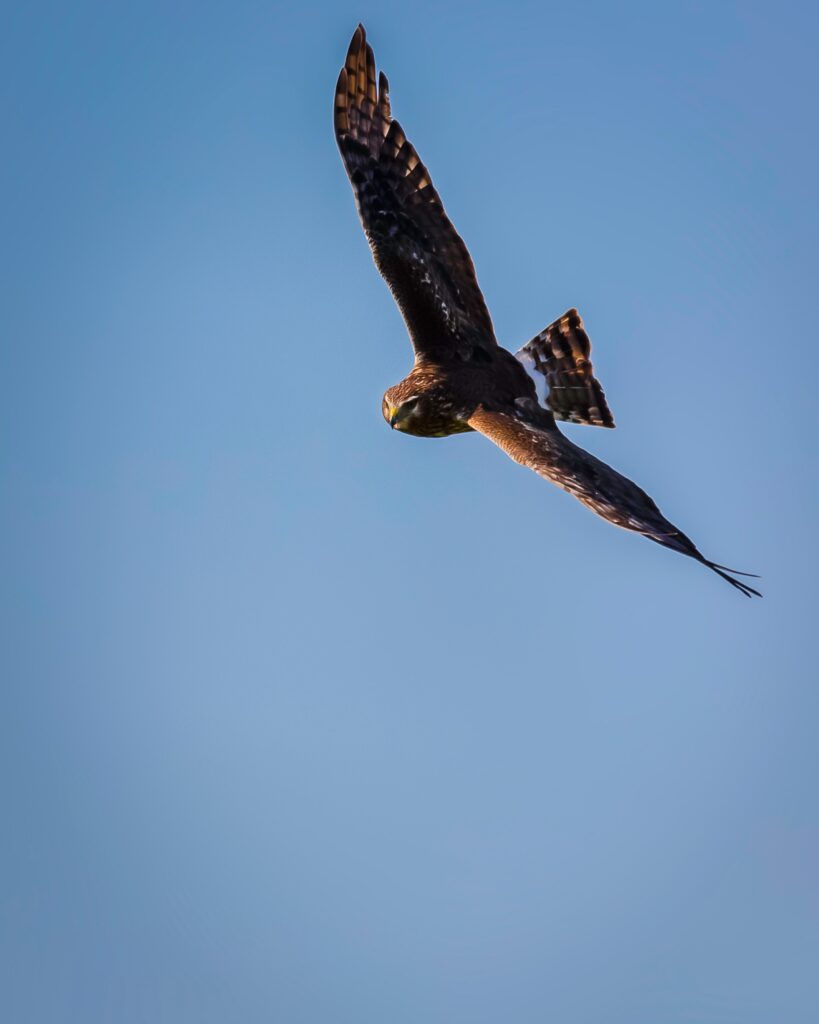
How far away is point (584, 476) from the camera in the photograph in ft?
33.4

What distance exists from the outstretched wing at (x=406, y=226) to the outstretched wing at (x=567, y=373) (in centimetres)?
60

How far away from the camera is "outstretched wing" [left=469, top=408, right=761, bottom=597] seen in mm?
9227

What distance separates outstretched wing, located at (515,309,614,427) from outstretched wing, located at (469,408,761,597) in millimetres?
1373

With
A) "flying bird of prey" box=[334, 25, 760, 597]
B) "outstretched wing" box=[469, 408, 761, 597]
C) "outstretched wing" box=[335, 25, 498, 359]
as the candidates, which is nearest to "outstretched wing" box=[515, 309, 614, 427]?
"flying bird of prey" box=[334, 25, 760, 597]

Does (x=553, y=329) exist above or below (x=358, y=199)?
below

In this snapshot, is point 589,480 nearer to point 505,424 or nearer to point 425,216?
point 505,424

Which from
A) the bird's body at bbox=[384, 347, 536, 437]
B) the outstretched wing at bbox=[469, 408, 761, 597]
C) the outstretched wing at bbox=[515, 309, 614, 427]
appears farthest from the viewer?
the outstretched wing at bbox=[515, 309, 614, 427]

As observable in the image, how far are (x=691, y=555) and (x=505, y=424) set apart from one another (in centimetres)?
299

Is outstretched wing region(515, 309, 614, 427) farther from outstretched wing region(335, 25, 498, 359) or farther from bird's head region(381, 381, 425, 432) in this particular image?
bird's head region(381, 381, 425, 432)

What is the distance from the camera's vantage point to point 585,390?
13.0 m

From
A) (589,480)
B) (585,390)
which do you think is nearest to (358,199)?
(585,390)

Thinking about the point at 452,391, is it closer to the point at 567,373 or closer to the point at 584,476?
the point at 567,373

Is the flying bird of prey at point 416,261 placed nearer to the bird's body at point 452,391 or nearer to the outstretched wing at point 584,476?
the bird's body at point 452,391

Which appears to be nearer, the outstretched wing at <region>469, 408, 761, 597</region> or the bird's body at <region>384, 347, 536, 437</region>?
the outstretched wing at <region>469, 408, 761, 597</region>
